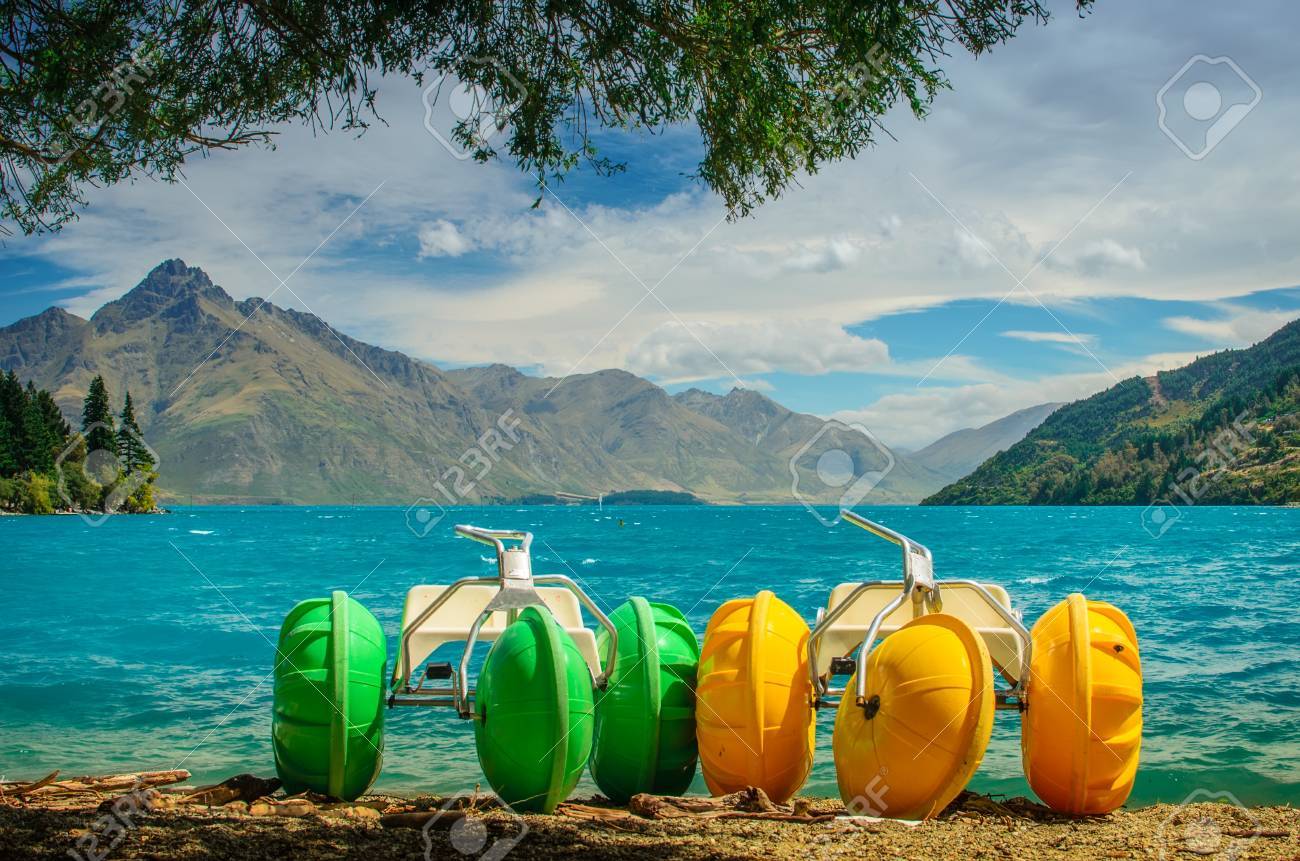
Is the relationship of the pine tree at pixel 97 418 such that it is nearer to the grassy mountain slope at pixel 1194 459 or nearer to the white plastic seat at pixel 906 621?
the white plastic seat at pixel 906 621

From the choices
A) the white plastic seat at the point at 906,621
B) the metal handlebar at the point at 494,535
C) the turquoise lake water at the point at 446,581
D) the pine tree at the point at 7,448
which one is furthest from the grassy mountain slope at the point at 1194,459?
the metal handlebar at the point at 494,535

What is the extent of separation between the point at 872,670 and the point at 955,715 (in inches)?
25.8

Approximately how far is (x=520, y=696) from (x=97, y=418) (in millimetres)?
123314

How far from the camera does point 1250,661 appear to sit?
2045cm

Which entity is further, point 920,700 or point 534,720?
point 534,720

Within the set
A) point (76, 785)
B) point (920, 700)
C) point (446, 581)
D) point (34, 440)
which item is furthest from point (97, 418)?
point (920, 700)

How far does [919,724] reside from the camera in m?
6.59

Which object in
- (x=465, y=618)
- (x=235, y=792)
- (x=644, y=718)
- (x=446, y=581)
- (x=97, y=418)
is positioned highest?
(x=97, y=418)

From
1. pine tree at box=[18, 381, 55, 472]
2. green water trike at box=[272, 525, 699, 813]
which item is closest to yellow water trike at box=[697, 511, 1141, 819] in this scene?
green water trike at box=[272, 525, 699, 813]

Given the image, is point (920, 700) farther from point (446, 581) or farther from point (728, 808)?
point (446, 581)

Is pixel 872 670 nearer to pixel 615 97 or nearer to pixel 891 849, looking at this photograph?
pixel 891 849

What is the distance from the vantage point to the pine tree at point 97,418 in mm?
113250

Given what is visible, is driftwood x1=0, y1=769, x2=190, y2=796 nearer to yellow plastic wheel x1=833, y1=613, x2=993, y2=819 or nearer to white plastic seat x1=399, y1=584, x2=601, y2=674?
white plastic seat x1=399, y1=584, x2=601, y2=674

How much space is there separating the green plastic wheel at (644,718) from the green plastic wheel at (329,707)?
64.5 inches
